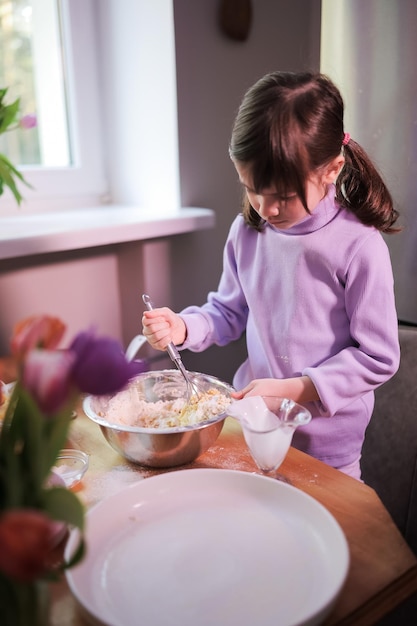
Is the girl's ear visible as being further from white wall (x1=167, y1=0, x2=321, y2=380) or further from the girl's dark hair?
white wall (x1=167, y1=0, x2=321, y2=380)

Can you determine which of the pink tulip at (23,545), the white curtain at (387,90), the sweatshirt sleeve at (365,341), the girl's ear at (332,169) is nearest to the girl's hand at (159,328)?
the sweatshirt sleeve at (365,341)

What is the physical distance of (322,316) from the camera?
1061 millimetres

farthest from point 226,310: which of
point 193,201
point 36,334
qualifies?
point 36,334

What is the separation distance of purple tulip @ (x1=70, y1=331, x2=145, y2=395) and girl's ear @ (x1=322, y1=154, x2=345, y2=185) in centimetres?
62

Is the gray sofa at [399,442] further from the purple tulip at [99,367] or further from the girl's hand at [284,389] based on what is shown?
the purple tulip at [99,367]

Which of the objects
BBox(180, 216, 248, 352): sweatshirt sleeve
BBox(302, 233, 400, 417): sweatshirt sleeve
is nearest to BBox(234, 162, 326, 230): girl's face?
BBox(302, 233, 400, 417): sweatshirt sleeve

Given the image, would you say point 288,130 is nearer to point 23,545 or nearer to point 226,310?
point 226,310

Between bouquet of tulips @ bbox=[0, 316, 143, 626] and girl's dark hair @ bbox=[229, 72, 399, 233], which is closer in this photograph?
bouquet of tulips @ bbox=[0, 316, 143, 626]

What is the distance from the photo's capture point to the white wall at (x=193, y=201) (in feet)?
4.77

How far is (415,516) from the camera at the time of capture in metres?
1.11

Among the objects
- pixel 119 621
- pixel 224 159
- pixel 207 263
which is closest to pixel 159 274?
pixel 207 263

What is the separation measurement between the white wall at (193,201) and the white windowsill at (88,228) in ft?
0.22

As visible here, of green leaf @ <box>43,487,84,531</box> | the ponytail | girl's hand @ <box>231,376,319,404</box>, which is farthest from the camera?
the ponytail

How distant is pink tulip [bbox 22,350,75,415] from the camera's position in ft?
1.24
